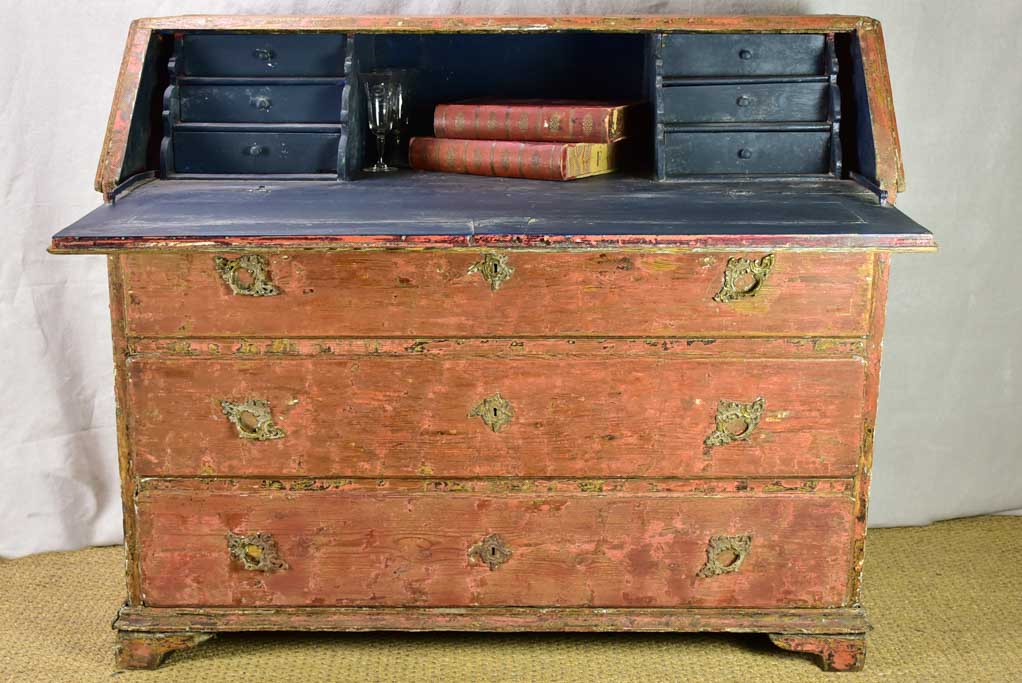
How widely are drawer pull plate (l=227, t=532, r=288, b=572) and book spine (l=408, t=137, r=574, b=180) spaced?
36.3 inches

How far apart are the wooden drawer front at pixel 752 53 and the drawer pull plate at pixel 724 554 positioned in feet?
3.36

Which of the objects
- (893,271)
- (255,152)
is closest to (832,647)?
(893,271)

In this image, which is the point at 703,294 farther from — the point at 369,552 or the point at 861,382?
the point at 369,552

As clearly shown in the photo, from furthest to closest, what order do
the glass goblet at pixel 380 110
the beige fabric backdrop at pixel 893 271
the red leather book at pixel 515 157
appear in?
the beige fabric backdrop at pixel 893 271, the glass goblet at pixel 380 110, the red leather book at pixel 515 157

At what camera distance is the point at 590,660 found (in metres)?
2.62

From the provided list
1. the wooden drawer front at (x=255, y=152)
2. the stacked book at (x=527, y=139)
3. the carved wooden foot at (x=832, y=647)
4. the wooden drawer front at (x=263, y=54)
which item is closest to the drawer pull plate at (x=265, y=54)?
the wooden drawer front at (x=263, y=54)

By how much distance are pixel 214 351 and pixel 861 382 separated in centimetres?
126

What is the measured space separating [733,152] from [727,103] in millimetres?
109

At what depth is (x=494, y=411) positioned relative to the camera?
7.98ft

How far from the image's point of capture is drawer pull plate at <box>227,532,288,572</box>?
2.50m

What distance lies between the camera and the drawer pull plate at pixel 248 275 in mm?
2346

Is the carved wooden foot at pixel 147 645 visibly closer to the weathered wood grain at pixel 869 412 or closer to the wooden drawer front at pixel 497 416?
the wooden drawer front at pixel 497 416

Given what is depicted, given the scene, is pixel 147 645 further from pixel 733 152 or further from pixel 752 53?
pixel 752 53

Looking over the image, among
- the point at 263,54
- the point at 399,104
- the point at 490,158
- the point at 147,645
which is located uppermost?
the point at 263,54
